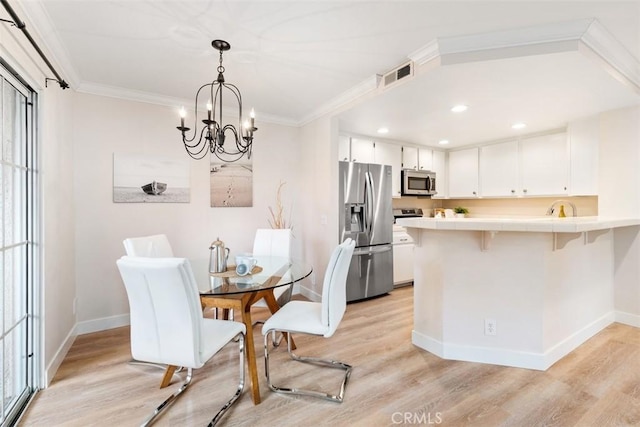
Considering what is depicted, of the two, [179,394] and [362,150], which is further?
[362,150]

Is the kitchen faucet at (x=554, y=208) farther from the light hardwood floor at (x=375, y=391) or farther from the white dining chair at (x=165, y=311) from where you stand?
the white dining chair at (x=165, y=311)

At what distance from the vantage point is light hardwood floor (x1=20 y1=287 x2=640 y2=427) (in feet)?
5.79

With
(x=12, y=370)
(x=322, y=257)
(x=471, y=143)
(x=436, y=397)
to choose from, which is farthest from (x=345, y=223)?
(x=12, y=370)

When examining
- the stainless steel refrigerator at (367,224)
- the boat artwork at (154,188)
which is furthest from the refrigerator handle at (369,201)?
the boat artwork at (154,188)

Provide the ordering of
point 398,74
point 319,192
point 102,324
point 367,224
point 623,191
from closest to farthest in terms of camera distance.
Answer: point 398,74 < point 102,324 < point 623,191 < point 319,192 < point 367,224

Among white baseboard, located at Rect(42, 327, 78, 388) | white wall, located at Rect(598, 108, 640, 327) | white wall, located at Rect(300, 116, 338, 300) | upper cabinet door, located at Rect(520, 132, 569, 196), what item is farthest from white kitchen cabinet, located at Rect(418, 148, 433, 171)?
white baseboard, located at Rect(42, 327, 78, 388)

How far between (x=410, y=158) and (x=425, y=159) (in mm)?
356

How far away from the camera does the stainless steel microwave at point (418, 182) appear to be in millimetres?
4707

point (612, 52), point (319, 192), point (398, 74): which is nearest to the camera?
point (612, 52)

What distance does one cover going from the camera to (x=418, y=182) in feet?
15.9

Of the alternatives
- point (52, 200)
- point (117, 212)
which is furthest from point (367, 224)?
point (52, 200)

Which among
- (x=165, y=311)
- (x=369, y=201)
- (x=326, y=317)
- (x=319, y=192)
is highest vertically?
(x=319, y=192)

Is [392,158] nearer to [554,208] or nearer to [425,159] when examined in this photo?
[425,159]

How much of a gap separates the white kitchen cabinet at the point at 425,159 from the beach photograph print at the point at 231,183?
2.73m
